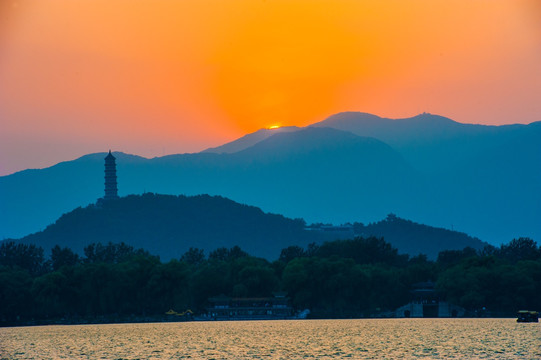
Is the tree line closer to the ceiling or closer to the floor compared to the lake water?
closer to the ceiling

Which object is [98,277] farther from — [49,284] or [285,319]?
[285,319]

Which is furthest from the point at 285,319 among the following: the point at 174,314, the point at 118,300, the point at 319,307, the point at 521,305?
the point at 521,305

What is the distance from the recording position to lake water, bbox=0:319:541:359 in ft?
275

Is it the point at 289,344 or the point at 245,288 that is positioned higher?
the point at 245,288

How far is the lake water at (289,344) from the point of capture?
8375cm

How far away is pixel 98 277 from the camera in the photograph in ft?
560

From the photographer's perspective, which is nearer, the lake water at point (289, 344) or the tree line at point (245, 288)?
the lake water at point (289, 344)

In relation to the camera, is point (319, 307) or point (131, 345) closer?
point (131, 345)

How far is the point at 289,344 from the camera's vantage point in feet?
323

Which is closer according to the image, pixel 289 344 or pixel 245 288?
pixel 289 344

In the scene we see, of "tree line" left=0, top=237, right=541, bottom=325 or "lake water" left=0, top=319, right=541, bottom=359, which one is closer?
"lake water" left=0, top=319, right=541, bottom=359

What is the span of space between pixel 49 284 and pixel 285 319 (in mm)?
45626

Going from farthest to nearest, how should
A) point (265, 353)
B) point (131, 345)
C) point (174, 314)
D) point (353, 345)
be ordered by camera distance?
point (174, 314), point (131, 345), point (353, 345), point (265, 353)

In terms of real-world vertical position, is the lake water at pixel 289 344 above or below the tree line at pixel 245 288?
below
